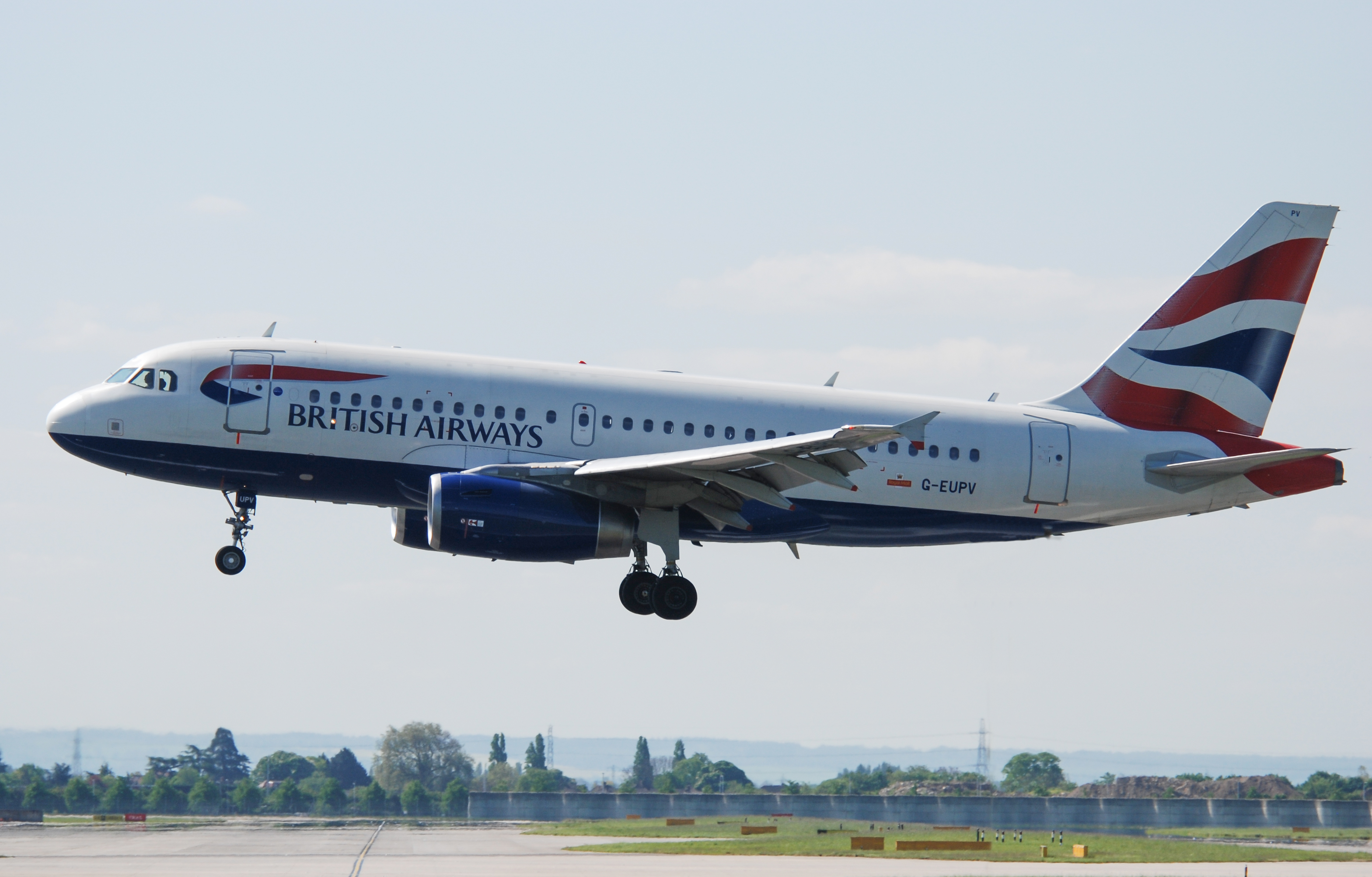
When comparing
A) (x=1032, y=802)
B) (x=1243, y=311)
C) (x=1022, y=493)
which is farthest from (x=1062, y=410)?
(x=1032, y=802)

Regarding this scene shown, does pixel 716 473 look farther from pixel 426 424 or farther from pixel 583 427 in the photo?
pixel 426 424

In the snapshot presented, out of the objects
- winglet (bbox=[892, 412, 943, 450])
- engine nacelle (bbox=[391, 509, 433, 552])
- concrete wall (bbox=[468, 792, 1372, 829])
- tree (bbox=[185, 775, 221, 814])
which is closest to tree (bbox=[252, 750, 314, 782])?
tree (bbox=[185, 775, 221, 814])

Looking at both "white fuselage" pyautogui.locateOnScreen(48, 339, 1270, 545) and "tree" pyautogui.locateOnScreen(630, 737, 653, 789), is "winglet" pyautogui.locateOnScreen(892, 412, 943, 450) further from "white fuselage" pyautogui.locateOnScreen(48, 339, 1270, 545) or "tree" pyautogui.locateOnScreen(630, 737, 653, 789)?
"tree" pyautogui.locateOnScreen(630, 737, 653, 789)

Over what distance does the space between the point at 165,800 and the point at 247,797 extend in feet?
16.5

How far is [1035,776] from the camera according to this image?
98812 millimetres

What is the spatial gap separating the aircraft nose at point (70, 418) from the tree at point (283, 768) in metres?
84.4

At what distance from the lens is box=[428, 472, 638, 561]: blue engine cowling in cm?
2992

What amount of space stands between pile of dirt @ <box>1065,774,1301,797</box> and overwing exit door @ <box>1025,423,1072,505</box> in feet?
165

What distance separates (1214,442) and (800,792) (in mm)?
54803

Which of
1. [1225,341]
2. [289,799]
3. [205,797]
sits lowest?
[289,799]

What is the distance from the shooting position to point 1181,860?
43.9 metres

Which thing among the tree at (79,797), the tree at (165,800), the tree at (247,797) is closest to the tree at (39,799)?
the tree at (79,797)


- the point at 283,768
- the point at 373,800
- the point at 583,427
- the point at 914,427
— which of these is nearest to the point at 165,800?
the point at 373,800

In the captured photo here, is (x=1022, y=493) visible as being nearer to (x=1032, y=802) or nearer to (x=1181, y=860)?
(x=1181, y=860)
